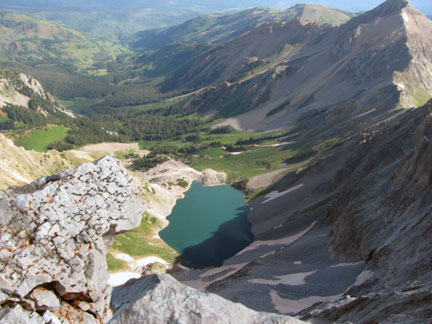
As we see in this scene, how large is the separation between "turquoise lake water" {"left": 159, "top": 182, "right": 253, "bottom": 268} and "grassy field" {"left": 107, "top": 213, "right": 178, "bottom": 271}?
2648 millimetres

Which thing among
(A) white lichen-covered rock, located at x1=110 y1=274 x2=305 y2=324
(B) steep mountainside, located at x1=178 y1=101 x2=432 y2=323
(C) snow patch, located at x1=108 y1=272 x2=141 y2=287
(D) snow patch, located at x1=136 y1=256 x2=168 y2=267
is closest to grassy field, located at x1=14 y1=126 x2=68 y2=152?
(D) snow patch, located at x1=136 y1=256 x2=168 y2=267

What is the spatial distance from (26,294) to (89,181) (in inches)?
184

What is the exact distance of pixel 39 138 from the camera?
612 feet

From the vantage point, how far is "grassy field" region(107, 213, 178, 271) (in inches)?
2416

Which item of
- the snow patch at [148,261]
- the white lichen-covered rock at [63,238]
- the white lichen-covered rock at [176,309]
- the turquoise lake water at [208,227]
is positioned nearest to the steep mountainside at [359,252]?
the white lichen-covered rock at [176,309]

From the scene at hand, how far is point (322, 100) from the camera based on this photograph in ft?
604

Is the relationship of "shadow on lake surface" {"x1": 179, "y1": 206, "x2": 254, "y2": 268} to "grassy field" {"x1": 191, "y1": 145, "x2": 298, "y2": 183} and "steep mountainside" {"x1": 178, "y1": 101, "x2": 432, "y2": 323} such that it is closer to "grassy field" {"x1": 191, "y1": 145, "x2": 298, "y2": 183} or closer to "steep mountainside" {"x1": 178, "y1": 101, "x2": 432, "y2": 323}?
"steep mountainside" {"x1": 178, "y1": 101, "x2": 432, "y2": 323}

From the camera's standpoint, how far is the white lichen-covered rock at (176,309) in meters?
12.6

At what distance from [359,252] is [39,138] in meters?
182

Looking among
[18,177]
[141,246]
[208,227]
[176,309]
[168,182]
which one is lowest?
[208,227]

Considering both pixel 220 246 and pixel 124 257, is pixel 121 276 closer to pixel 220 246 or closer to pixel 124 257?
pixel 124 257

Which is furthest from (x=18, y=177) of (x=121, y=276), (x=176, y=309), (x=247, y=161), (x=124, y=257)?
(x=247, y=161)

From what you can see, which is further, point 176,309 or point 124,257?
point 124,257

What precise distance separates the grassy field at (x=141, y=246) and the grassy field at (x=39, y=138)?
117090mm
